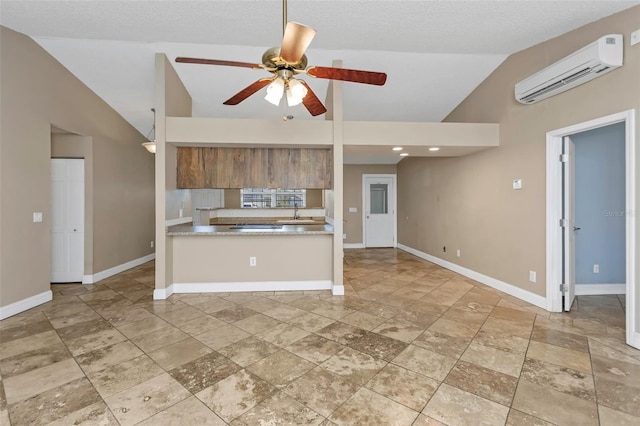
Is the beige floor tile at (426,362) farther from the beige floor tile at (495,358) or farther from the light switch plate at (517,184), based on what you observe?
the light switch plate at (517,184)

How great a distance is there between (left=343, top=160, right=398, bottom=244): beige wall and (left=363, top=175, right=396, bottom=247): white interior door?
164 millimetres

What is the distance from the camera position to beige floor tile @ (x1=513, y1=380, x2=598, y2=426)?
166 centimetres

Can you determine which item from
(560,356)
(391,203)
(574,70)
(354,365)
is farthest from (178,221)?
(391,203)

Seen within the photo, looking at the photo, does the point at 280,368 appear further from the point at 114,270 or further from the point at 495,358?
the point at 114,270

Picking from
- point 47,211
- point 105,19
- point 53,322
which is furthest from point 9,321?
point 105,19

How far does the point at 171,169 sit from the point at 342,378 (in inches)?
134

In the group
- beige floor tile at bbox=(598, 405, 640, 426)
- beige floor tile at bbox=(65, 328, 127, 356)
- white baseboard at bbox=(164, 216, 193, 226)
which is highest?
white baseboard at bbox=(164, 216, 193, 226)

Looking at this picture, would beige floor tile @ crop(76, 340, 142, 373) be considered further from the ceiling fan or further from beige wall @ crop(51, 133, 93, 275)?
beige wall @ crop(51, 133, 93, 275)

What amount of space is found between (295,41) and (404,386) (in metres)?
2.31

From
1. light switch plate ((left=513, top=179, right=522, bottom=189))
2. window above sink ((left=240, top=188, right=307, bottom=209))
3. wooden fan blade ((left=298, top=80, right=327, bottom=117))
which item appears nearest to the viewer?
wooden fan blade ((left=298, top=80, right=327, bottom=117))

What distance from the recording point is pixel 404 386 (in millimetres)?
1953

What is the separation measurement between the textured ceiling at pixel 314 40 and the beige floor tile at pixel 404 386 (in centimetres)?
309

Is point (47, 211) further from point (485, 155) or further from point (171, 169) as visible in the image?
point (485, 155)

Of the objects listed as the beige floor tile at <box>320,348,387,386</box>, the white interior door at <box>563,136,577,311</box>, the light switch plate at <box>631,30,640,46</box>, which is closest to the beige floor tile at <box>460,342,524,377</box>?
the beige floor tile at <box>320,348,387,386</box>
